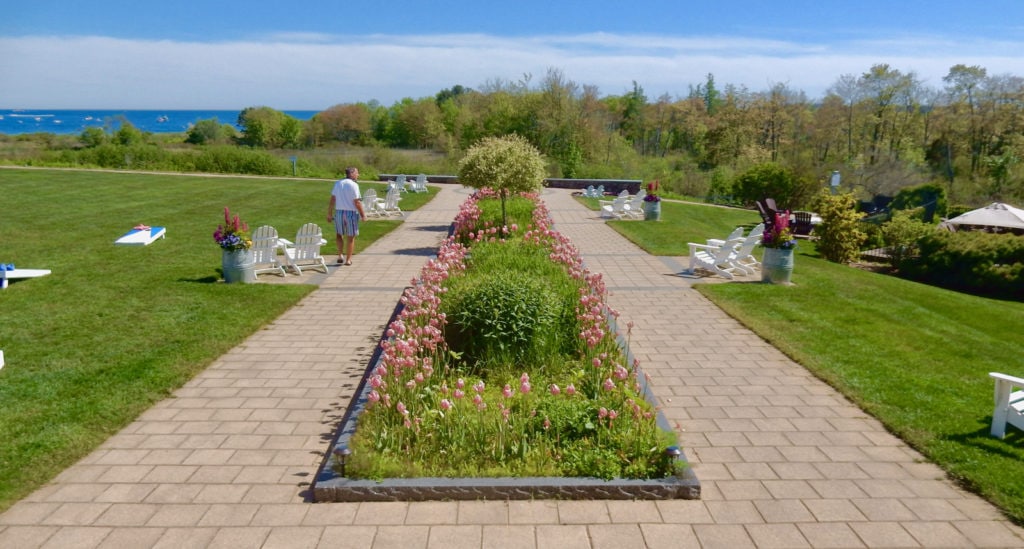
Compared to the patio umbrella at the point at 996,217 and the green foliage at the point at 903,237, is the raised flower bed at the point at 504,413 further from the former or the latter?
the patio umbrella at the point at 996,217

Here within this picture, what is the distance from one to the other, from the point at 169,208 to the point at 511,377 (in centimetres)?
1630

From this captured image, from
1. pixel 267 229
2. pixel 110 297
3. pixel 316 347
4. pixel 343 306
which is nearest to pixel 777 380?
pixel 316 347

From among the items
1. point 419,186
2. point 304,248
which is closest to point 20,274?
point 304,248

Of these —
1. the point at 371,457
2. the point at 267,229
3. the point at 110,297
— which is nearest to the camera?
the point at 371,457

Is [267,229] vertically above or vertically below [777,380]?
above

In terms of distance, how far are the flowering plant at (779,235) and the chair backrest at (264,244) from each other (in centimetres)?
746

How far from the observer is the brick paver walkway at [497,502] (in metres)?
3.61

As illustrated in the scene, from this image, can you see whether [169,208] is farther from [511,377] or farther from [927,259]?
[927,259]

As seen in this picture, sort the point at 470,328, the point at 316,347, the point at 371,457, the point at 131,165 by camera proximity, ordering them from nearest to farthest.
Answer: the point at 371,457 → the point at 470,328 → the point at 316,347 → the point at 131,165

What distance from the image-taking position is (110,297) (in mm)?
8672

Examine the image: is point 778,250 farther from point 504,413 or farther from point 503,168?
point 504,413

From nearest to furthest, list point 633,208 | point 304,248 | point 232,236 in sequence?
1. point 232,236
2. point 304,248
3. point 633,208

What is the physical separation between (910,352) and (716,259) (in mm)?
4152

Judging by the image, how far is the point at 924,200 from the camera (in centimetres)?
2612
